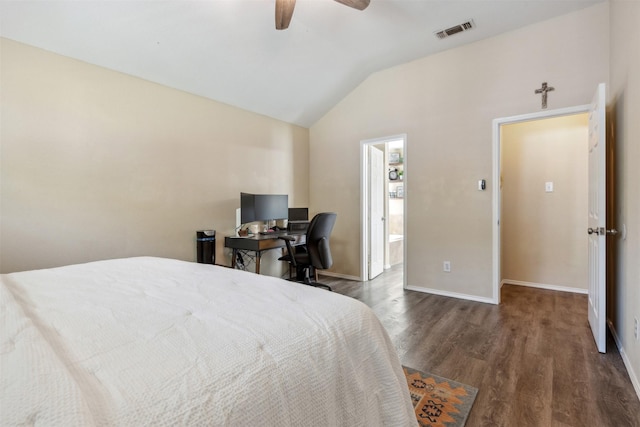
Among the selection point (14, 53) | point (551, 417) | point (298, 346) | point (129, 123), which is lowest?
point (551, 417)

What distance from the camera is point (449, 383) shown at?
1784 millimetres

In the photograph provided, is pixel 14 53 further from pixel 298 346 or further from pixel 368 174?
pixel 368 174

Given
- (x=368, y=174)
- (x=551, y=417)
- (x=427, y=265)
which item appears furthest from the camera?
(x=368, y=174)

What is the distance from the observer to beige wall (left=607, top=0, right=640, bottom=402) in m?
1.78

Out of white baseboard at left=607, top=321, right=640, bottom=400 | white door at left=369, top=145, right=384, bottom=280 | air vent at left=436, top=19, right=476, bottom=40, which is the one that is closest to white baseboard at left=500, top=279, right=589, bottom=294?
white baseboard at left=607, top=321, right=640, bottom=400

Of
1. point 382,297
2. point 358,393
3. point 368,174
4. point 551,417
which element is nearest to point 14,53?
point 358,393

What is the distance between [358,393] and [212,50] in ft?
9.90

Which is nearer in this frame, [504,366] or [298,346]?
[298,346]

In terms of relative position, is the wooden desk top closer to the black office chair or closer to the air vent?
the black office chair

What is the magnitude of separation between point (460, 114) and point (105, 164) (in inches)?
139

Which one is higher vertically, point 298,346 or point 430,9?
point 430,9

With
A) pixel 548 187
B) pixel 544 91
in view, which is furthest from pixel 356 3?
pixel 548 187

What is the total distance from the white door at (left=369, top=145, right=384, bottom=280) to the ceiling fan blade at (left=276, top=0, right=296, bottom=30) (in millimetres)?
2159

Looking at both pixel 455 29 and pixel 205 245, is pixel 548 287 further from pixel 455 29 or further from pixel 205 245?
pixel 205 245
